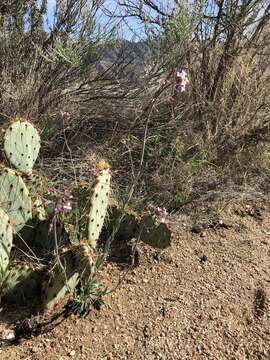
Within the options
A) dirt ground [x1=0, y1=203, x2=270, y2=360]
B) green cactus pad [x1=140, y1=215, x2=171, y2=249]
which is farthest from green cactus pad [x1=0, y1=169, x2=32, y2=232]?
green cactus pad [x1=140, y1=215, x2=171, y2=249]

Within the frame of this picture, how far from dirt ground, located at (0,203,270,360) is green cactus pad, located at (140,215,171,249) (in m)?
0.12

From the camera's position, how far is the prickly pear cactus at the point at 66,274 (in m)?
2.86

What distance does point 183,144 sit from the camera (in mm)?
5062

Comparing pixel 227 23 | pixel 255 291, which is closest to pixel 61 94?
pixel 227 23

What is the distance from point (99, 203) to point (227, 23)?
301cm

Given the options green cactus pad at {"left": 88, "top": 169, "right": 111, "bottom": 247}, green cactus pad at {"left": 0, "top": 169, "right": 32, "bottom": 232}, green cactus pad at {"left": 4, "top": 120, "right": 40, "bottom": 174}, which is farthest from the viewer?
green cactus pad at {"left": 4, "top": 120, "right": 40, "bottom": 174}

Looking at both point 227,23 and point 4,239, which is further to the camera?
point 227,23

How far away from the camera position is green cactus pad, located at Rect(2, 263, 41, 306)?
3.00 meters

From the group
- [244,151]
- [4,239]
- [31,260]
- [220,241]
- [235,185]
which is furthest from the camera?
[244,151]

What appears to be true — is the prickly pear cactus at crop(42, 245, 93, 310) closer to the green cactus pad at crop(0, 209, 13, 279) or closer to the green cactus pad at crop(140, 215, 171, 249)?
the green cactus pad at crop(0, 209, 13, 279)

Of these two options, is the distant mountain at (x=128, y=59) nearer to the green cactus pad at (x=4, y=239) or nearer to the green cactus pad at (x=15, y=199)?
the green cactus pad at (x=15, y=199)

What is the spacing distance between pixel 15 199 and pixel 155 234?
Answer: 910mm

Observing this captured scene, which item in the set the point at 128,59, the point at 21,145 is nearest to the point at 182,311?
the point at 21,145

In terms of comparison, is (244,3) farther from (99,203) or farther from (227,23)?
(99,203)
